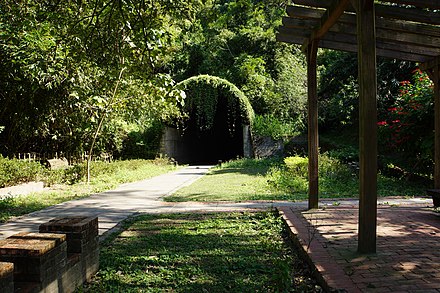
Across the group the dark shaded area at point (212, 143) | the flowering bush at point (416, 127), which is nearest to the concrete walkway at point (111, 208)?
the flowering bush at point (416, 127)

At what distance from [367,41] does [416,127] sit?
7.29 meters

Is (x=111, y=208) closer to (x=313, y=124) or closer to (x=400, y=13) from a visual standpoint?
(x=313, y=124)

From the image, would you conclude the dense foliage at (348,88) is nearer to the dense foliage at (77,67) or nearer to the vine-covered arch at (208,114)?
the vine-covered arch at (208,114)

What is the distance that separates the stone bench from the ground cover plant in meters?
4.98

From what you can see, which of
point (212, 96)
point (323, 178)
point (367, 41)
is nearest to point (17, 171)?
point (323, 178)

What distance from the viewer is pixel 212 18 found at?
6055 millimetres

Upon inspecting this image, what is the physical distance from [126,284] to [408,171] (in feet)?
33.4

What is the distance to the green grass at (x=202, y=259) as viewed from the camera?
3.61 m

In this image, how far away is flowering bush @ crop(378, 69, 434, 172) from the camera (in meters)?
9.82

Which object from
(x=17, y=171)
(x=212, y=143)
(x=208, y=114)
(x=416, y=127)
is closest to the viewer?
(x=17, y=171)

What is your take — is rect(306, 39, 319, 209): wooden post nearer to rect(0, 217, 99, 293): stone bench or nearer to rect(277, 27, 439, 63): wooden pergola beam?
rect(277, 27, 439, 63): wooden pergola beam

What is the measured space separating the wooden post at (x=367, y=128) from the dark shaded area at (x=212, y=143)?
18.3 meters

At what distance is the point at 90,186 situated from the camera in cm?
1149

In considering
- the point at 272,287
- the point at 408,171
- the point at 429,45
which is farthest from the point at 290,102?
the point at 272,287
